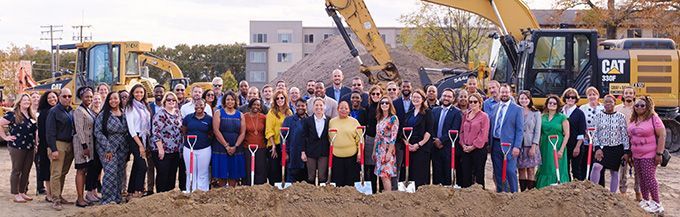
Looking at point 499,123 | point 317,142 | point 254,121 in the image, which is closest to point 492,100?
point 499,123

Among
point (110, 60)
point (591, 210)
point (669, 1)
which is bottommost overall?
point (591, 210)

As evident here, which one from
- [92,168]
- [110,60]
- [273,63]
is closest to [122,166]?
[92,168]

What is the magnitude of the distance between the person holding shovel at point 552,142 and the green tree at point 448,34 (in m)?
34.5

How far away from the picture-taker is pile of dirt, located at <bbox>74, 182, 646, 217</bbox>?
8898 millimetres

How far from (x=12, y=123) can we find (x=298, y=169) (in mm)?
4132

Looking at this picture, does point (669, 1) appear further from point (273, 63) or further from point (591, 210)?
point (273, 63)

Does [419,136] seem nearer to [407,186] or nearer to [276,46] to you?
[407,186]

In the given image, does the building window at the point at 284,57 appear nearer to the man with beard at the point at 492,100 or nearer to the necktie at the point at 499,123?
the man with beard at the point at 492,100

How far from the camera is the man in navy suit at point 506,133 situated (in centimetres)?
1047

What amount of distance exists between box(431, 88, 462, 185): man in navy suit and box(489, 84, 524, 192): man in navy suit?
0.53m

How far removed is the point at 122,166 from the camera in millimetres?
10875

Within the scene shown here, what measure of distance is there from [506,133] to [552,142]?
2.15ft

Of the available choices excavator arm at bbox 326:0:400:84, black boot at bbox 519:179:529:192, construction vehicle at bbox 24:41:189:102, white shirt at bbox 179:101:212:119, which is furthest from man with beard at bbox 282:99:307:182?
construction vehicle at bbox 24:41:189:102

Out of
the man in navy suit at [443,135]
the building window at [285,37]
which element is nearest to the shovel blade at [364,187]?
the man in navy suit at [443,135]
